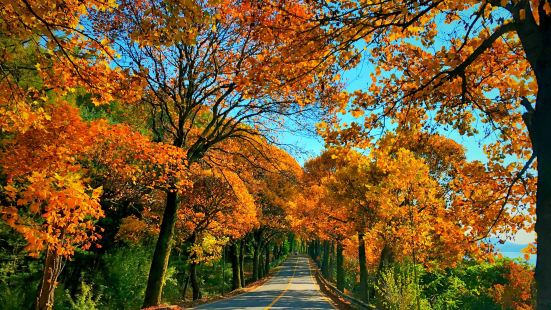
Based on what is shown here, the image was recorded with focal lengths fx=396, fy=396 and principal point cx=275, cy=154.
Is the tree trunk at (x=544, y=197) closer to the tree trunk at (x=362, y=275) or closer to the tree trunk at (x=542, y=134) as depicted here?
the tree trunk at (x=542, y=134)

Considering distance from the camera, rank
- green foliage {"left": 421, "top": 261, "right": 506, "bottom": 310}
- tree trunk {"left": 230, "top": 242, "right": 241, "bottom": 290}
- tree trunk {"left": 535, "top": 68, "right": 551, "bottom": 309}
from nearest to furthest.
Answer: tree trunk {"left": 535, "top": 68, "right": 551, "bottom": 309} → green foliage {"left": 421, "top": 261, "right": 506, "bottom": 310} → tree trunk {"left": 230, "top": 242, "right": 241, "bottom": 290}

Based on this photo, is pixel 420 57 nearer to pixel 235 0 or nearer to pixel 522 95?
pixel 522 95

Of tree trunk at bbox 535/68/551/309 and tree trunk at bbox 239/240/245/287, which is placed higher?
tree trunk at bbox 535/68/551/309

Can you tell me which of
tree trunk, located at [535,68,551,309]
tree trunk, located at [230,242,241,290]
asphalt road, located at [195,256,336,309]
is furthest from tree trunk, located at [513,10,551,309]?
tree trunk, located at [230,242,241,290]

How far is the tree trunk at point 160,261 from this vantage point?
12.8 meters

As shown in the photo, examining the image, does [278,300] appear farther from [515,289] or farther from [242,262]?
[242,262]

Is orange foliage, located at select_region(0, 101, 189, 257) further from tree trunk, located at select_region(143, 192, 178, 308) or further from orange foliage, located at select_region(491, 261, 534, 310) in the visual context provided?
orange foliage, located at select_region(491, 261, 534, 310)

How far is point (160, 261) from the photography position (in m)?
13.0

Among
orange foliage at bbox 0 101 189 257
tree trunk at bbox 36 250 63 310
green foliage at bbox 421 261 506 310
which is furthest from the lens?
green foliage at bbox 421 261 506 310

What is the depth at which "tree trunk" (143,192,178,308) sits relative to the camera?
1275 centimetres

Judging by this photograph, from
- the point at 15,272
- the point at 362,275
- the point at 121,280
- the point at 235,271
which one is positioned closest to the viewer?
the point at 15,272

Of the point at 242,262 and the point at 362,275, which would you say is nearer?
the point at 362,275

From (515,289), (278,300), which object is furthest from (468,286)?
(278,300)

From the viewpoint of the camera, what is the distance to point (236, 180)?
24.4 metres
